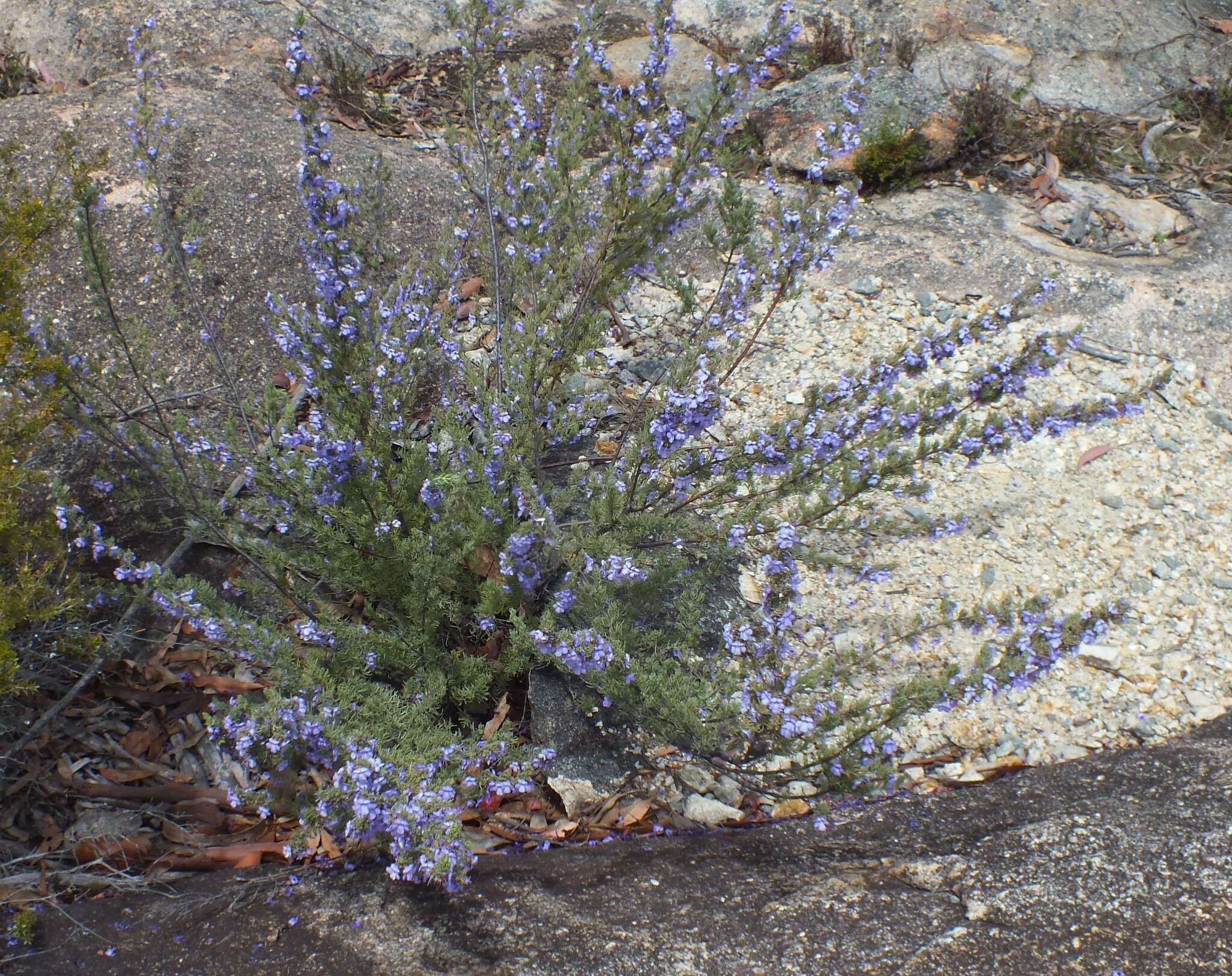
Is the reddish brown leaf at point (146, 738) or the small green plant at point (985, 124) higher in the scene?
the small green plant at point (985, 124)

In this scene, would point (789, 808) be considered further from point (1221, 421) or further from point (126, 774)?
point (1221, 421)

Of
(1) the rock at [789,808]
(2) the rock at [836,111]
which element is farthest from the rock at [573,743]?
(2) the rock at [836,111]

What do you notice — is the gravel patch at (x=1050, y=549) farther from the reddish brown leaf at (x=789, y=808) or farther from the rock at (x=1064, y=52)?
the rock at (x=1064, y=52)

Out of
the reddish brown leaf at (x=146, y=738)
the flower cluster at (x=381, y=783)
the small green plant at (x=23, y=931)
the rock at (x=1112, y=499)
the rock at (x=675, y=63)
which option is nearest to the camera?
the flower cluster at (x=381, y=783)

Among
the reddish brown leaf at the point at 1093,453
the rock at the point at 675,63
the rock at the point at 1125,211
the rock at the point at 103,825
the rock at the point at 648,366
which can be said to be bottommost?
the rock at the point at 103,825

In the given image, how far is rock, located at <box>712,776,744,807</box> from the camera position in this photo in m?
2.88

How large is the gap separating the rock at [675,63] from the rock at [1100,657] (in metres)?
4.30

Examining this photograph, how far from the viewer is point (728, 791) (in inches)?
114

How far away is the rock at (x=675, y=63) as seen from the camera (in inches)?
247

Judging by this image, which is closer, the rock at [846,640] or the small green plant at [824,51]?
the rock at [846,640]

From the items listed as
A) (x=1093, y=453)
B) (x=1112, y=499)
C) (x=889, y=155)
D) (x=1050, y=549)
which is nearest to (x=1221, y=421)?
(x=1093, y=453)

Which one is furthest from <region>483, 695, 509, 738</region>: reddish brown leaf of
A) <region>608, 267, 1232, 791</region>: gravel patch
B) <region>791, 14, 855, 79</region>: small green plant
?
<region>791, 14, 855, 79</region>: small green plant

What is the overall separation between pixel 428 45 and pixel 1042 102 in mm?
4110

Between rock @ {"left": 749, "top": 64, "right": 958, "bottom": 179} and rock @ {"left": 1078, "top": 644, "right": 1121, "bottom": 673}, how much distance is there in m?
3.18
